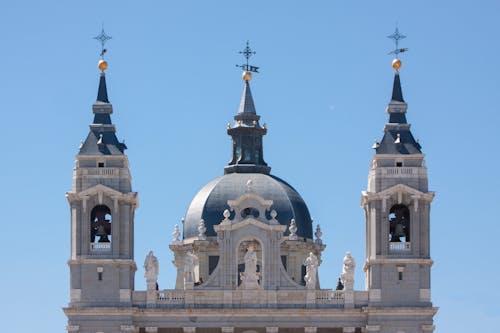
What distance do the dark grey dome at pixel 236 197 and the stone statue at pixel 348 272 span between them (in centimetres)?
869

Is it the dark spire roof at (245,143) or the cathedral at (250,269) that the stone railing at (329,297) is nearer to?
the cathedral at (250,269)

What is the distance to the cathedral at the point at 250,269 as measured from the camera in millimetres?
126688

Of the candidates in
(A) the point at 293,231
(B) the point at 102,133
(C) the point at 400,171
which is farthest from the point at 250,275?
(B) the point at 102,133

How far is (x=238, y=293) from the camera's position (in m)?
127

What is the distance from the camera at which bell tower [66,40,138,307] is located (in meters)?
127

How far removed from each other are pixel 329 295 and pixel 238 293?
4591 mm

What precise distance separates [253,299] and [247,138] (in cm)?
1344

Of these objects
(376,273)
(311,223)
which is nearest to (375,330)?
(376,273)

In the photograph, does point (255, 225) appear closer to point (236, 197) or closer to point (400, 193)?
point (400, 193)

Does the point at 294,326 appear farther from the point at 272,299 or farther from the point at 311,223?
the point at 311,223

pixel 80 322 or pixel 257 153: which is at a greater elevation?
pixel 257 153

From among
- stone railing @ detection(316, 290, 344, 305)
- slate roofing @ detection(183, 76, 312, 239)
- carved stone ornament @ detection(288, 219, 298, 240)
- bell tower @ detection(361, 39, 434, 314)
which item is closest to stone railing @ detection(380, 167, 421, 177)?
bell tower @ detection(361, 39, 434, 314)

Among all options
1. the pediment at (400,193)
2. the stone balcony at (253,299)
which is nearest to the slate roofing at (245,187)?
the stone balcony at (253,299)

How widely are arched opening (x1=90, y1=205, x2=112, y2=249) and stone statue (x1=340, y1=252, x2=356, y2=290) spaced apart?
11992 millimetres
